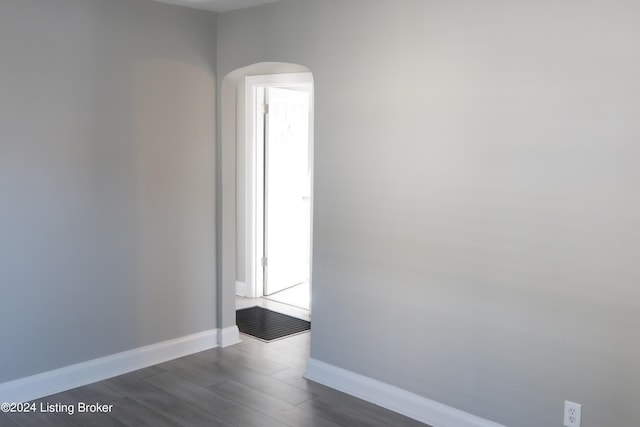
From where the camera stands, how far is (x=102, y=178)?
11.9ft

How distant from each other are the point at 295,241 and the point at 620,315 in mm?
3805

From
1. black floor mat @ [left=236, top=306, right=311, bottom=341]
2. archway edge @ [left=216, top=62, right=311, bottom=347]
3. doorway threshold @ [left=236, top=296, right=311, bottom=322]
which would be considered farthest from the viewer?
doorway threshold @ [left=236, top=296, right=311, bottom=322]

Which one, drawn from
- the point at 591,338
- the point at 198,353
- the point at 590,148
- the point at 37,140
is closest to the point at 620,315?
the point at 591,338

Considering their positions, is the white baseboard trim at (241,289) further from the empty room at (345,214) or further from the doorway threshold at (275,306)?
the empty room at (345,214)

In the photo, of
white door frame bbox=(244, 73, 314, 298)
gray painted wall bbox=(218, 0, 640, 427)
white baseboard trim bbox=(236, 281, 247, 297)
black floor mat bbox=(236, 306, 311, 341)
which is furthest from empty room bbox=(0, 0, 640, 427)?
white baseboard trim bbox=(236, 281, 247, 297)

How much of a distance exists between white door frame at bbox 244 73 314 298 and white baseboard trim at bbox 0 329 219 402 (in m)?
1.34

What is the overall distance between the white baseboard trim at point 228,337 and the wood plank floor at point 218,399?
0.21 m

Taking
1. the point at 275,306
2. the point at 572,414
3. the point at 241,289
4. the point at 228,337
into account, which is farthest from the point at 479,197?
the point at 241,289

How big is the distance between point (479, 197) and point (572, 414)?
107 cm

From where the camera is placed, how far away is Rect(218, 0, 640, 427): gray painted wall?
2.45m

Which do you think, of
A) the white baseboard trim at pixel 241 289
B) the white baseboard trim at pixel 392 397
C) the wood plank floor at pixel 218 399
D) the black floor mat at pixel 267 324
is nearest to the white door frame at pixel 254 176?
the white baseboard trim at pixel 241 289

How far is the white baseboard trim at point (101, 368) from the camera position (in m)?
3.35

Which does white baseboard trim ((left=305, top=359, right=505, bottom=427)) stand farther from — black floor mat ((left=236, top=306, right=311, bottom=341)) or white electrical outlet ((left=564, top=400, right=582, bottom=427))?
black floor mat ((left=236, top=306, right=311, bottom=341))

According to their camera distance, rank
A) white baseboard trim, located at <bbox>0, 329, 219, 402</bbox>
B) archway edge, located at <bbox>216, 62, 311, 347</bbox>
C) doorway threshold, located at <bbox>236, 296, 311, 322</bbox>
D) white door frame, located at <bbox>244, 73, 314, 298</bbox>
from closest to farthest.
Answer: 1. white baseboard trim, located at <bbox>0, 329, 219, 402</bbox>
2. archway edge, located at <bbox>216, 62, 311, 347</bbox>
3. doorway threshold, located at <bbox>236, 296, 311, 322</bbox>
4. white door frame, located at <bbox>244, 73, 314, 298</bbox>
